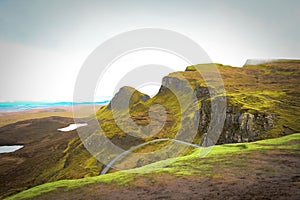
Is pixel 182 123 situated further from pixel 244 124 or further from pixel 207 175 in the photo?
pixel 207 175

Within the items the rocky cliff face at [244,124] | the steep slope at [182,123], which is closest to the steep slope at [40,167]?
the steep slope at [182,123]

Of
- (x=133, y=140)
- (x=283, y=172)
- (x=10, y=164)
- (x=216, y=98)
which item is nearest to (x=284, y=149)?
(x=283, y=172)

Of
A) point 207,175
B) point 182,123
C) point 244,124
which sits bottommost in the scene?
point 182,123

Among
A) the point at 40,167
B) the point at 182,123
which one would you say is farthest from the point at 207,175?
the point at 40,167

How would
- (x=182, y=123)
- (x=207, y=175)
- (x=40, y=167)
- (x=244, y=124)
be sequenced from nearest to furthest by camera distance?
(x=207, y=175)
(x=244, y=124)
(x=182, y=123)
(x=40, y=167)

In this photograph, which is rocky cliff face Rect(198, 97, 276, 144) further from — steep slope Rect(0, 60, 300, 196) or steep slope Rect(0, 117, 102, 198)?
steep slope Rect(0, 117, 102, 198)

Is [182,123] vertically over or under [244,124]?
under

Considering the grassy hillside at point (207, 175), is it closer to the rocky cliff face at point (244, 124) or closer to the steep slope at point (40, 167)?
the rocky cliff face at point (244, 124)

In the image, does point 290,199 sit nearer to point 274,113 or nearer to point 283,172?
point 283,172

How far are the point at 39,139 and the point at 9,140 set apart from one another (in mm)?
27718

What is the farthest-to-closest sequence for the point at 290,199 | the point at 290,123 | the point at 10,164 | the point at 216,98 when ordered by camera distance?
1. the point at 10,164
2. the point at 216,98
3. the point at 290,123
4. the point at 290,199

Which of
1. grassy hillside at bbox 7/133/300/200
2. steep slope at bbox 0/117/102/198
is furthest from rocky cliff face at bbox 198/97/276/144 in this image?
steep slope at bbox 0/117/102/198

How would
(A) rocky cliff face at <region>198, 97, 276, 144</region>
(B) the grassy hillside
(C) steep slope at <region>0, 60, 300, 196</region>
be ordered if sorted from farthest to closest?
1. (C) steep slope at <region>0, 60, 300, 196</region>
2. (A) rocky cliff face at <region>198, 97, 276, 144</region>
3. (B) the grassy hillside

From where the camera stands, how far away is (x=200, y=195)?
41.5 feet
